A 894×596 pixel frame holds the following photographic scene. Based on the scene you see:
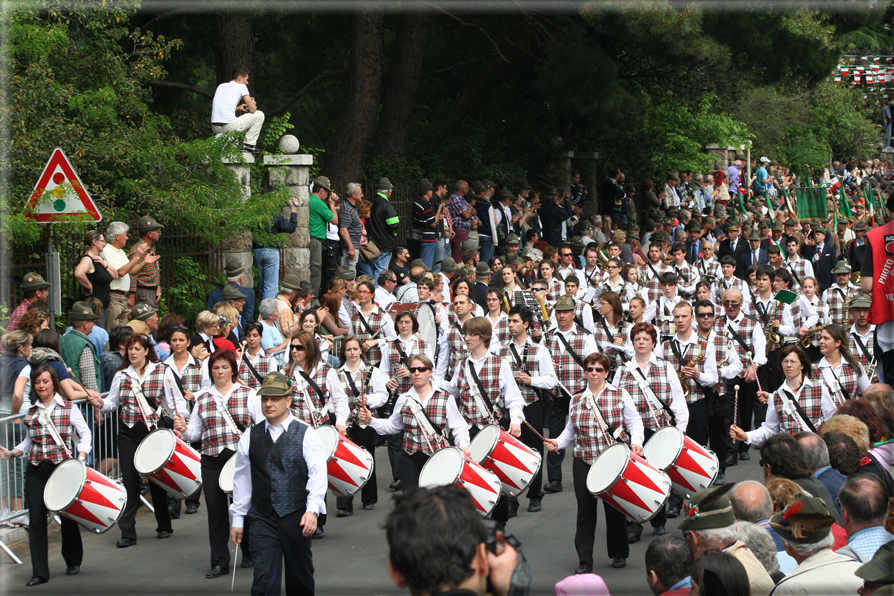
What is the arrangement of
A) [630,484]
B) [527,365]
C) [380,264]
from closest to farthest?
[630,484], [527,365], [380,264]

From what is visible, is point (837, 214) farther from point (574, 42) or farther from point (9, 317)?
point (9, 317)

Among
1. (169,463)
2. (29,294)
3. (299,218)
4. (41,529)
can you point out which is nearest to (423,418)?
(169,463)

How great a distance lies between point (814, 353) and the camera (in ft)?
37.1

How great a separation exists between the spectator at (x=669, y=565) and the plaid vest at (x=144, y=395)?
18.2ft

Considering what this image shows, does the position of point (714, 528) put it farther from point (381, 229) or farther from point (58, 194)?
point (381, 229)

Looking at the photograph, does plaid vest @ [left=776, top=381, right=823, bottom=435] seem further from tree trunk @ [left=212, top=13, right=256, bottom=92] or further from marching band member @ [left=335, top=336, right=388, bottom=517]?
tree trunk @ [left=212, top=13, right=256, bottom=92]

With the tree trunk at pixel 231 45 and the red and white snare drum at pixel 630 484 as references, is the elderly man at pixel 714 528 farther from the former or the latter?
the tree trunk at pixel 231 45

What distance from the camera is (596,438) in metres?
8.07

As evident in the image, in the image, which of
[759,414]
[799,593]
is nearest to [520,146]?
[759,414]

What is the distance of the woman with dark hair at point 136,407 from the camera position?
29.5ft

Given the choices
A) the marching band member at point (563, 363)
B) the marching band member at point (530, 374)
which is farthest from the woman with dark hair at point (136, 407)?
the marching band member at point (563, 363)

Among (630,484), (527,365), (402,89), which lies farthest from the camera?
(402,89)

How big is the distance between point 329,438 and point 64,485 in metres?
2.17

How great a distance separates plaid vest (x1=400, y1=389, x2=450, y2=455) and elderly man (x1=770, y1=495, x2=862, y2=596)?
3.98 meters
